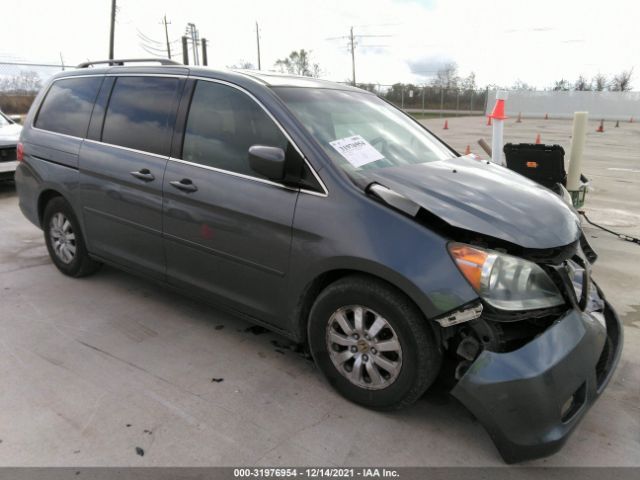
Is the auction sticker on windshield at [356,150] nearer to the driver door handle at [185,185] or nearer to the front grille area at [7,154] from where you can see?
the driver door handle at [185,185]

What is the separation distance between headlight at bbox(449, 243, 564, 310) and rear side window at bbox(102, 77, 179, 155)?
221 centimetres

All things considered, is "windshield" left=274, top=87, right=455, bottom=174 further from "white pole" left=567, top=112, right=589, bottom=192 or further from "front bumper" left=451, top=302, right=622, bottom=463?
"white pole" left=567, top=112, right=589, bottom=192

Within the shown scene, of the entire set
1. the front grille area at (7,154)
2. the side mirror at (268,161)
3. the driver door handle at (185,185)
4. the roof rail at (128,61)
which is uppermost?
the roof rail at (128,61)

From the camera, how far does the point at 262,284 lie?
3.01 metres

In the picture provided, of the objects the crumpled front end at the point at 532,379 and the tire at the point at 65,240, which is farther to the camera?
the tire at the point at 65,240

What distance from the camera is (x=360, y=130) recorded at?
330 cm

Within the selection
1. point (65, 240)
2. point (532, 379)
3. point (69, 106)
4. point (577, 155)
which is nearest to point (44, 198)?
point (65, 240)

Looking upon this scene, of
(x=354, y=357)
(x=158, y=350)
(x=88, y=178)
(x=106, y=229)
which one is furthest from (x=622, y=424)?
(x=88, y=178)

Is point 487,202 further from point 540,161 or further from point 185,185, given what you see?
point 540,161

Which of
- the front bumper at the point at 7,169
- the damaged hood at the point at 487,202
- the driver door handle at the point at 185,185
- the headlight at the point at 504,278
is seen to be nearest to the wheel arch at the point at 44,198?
the driver door handle at the point at 185,185

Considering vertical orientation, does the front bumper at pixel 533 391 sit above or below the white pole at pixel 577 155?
below

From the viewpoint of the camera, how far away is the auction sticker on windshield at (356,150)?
2.91m

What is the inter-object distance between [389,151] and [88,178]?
2.41 m

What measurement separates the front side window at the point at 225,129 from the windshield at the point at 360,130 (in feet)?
0.69
